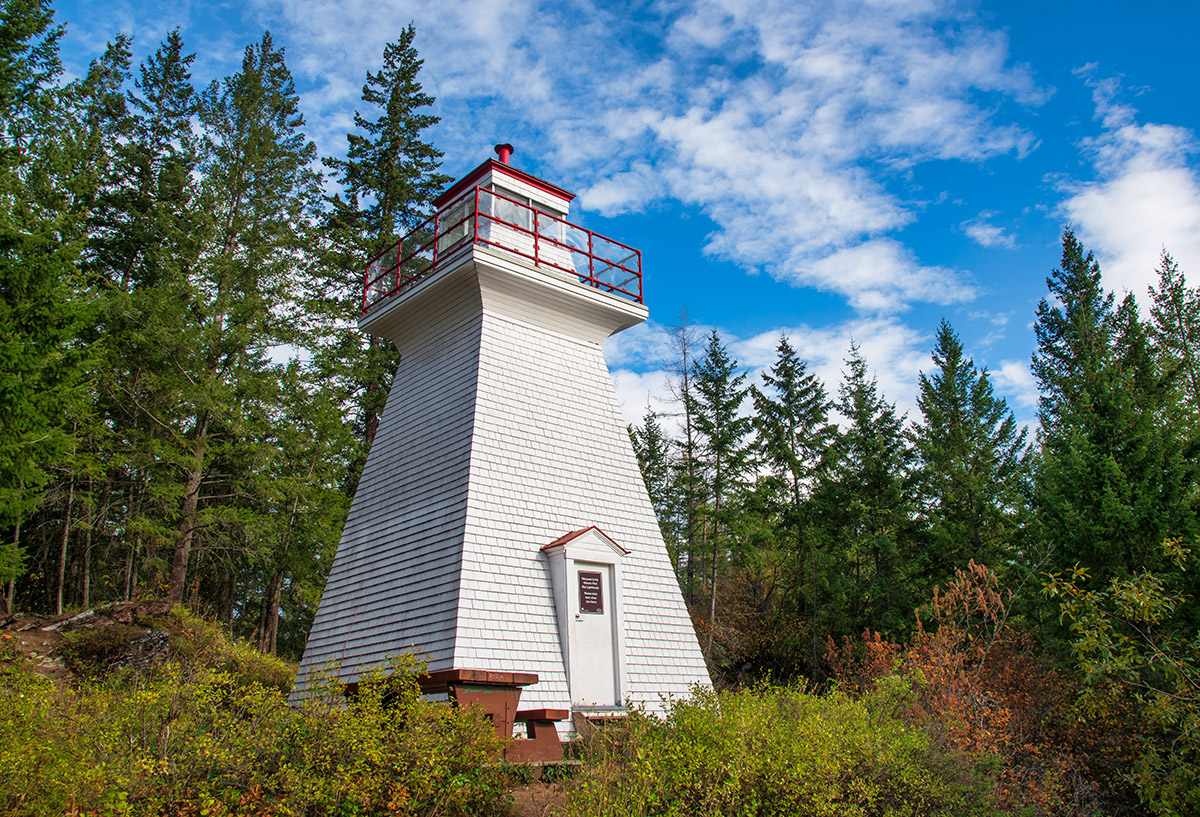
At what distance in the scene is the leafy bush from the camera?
16.3 feet

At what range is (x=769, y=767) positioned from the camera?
248 inches

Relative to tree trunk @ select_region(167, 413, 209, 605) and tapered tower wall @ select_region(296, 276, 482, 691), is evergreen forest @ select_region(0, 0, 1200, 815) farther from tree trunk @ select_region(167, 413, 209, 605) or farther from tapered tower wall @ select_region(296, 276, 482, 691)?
tapered tower wall @ select_region(296, 276, 482, 691)

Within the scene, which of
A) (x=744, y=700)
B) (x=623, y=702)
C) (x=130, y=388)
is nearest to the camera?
(x=744, y=700)

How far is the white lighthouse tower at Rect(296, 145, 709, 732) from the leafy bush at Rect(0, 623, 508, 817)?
2.81 metres

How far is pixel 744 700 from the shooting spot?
24.8 feet

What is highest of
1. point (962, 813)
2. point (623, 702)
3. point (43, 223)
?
point (43, 223)

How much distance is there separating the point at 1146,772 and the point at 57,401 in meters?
16.6

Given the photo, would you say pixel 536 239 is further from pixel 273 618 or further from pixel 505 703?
pixel 273 618

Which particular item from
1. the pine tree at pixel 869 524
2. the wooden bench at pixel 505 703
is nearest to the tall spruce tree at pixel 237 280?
the wooden bench at pixel 505 703

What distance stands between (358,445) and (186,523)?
16.3 feet

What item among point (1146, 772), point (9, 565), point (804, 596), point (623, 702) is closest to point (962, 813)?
point (1146, 772)

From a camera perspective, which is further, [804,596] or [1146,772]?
[804,596]

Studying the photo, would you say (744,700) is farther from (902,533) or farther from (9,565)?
(902,533)

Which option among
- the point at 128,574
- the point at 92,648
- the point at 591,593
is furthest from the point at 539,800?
the point at 128,574
